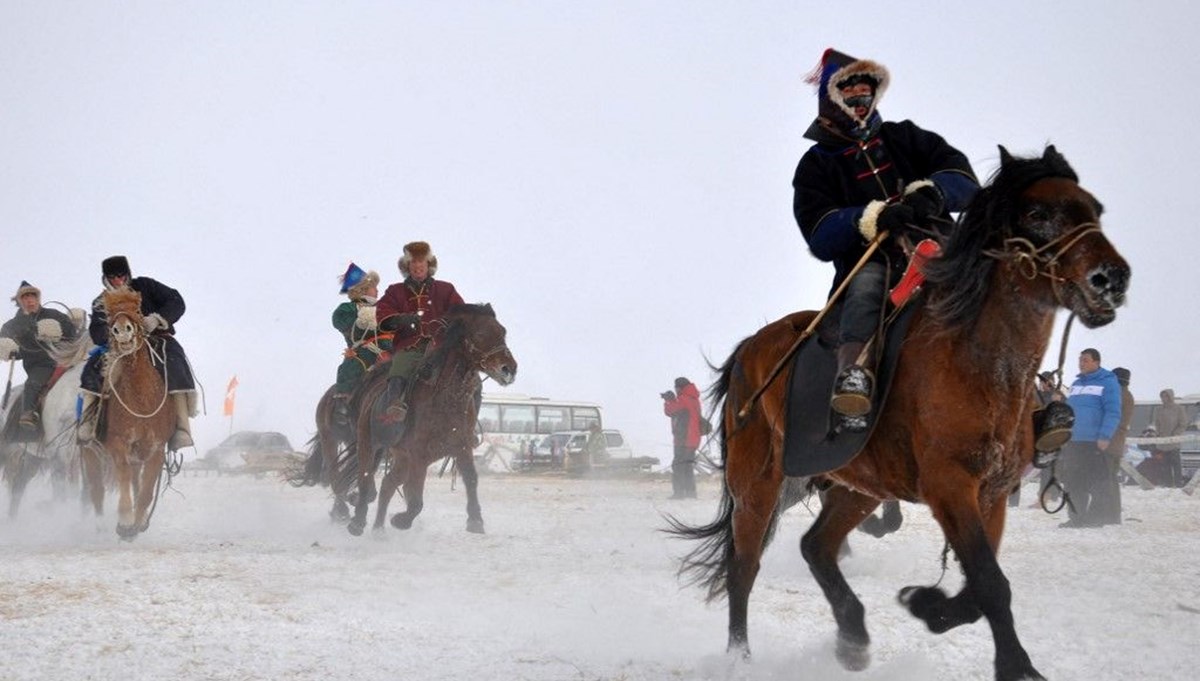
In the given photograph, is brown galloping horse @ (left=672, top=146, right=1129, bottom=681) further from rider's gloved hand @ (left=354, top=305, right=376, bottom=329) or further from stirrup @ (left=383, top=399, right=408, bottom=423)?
rider's gloved hand @ (left=354, top=305, right=376, bottom=329)

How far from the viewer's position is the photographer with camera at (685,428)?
77.7ft

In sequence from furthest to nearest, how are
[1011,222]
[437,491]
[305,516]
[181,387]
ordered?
[437,491] < [305,516] < [181,387] < [1011,222]

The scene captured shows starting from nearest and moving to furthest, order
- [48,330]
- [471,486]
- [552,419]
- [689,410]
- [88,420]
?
[88,420]
[471,486]
[48,330]
[689,410]
[552,419]

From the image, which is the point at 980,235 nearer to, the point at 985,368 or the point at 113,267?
the point at 985,368

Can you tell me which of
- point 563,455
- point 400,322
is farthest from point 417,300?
point 563,455

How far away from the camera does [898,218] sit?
222 inches

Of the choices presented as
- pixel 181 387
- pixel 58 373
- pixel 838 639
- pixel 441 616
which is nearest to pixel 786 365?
pixel 838 639

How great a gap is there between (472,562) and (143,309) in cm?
459

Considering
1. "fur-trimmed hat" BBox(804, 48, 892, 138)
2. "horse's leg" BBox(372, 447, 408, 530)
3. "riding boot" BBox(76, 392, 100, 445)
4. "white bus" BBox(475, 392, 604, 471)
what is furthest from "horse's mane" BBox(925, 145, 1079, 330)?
"white bus" BBox(475, 392, 604, 471)

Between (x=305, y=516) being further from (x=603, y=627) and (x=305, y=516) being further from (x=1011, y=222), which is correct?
(x=1011, y=222)

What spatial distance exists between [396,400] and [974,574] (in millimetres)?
8631

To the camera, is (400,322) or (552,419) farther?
(552,419)

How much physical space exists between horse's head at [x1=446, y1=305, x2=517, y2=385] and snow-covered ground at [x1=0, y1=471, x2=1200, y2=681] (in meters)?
1.76

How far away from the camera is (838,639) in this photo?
590cm
